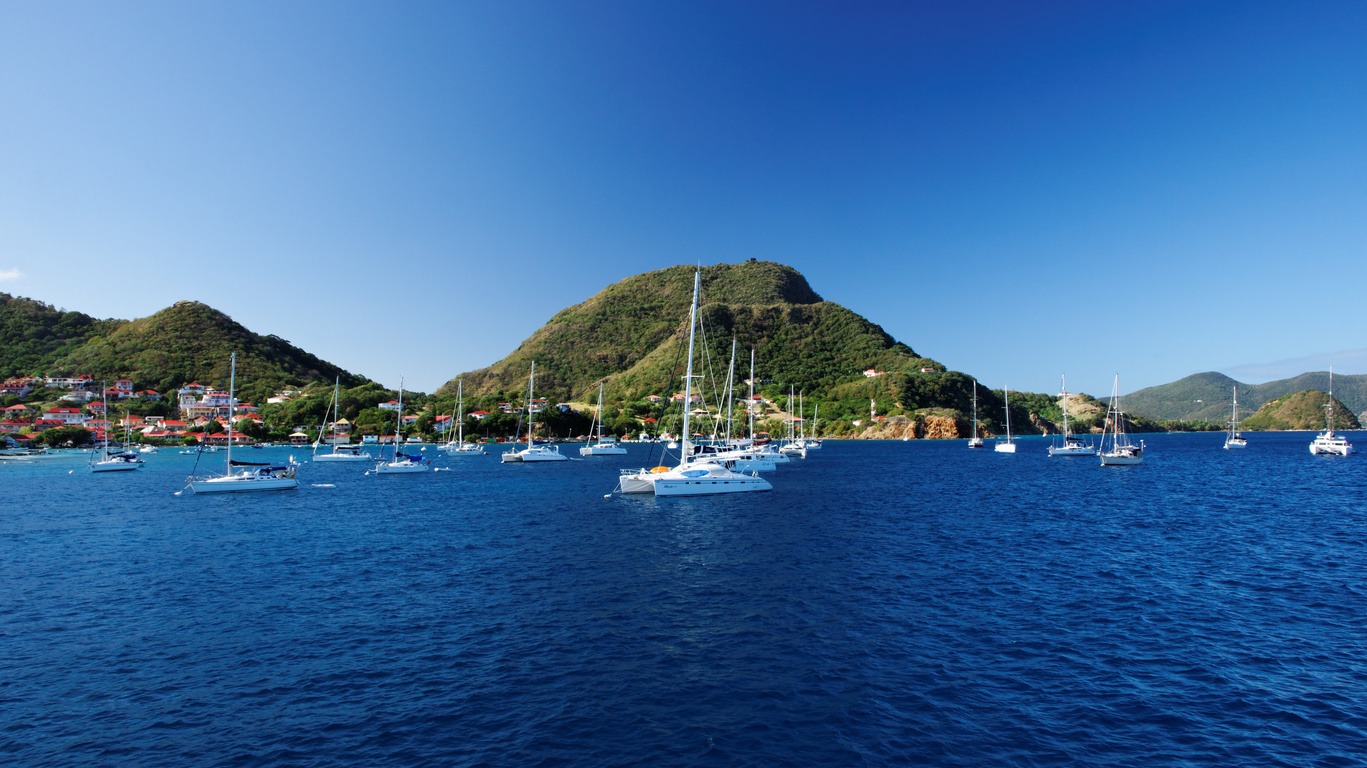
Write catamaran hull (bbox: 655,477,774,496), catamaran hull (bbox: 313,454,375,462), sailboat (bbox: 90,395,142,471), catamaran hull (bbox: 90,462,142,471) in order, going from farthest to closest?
catamaran hull (bbox: 313,454,375,462) < sailboat (bbox: 90,395,142,471) < catamaran hull (bbox: 90,462,142,471) < catamaran hull (bbox: 655,477,774,496)

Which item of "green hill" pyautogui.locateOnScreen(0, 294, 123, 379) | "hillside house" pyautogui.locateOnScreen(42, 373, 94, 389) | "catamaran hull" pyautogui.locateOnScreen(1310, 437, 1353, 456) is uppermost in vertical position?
"green hill" pyautogui.locateOnScreen(0, 294, 123, 379)

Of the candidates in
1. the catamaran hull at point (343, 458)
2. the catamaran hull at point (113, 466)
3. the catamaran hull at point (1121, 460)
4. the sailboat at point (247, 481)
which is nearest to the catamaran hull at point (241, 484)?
the sailboat at point (247, 481)

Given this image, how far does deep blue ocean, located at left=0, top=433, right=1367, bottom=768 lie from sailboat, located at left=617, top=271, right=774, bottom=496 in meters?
10.7

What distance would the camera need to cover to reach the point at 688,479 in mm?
51781

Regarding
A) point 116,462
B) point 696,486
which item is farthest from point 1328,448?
point 116,462

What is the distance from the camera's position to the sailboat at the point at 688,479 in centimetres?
5156

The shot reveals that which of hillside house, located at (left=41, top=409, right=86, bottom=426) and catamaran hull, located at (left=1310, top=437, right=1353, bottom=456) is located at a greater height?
hillside house, located at (left=41, top=409, right=86, bottom=426)

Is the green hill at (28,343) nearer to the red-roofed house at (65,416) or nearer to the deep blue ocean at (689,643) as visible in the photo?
the red-roofed house at (65,416)

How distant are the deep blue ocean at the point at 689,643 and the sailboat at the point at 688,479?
10688 millimetres

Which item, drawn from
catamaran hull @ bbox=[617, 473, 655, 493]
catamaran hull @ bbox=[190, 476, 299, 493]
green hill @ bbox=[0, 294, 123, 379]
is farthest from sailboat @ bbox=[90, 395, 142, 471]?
green hill @ bbox=[0, 294, 123, 379]

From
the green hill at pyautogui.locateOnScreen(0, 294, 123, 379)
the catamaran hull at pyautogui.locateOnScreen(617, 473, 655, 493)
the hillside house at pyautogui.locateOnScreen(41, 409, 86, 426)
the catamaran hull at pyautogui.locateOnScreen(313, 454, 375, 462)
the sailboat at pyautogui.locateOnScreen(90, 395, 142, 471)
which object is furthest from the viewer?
the green hill at pyautogui.locateOnScreen(0, 294, 123, 379)

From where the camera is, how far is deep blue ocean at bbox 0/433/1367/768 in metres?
12.7

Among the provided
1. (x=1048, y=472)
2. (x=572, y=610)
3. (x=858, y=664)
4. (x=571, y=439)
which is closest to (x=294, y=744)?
(x=572, y=610)

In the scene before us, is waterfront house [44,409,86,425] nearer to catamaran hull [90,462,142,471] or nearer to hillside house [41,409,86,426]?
hillside house [41,409,86,426]
